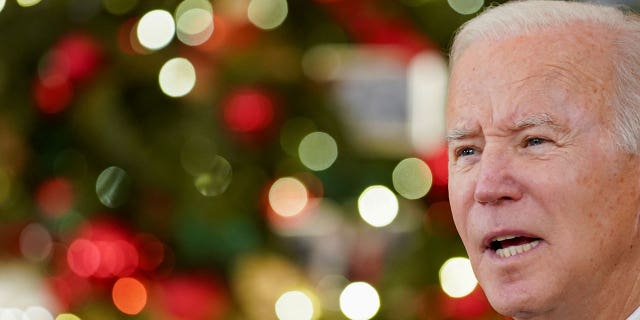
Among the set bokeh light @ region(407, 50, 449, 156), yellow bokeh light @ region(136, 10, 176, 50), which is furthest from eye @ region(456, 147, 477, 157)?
bokeh light @ region(407, 50, 449, 156)

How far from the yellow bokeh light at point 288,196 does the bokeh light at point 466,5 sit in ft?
1.16

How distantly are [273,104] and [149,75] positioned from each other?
0.19 metres

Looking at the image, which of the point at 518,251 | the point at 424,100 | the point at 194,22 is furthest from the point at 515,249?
the point at 424,100

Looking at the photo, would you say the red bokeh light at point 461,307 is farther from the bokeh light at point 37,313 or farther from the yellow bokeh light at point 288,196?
the bokeh light at point 37,313

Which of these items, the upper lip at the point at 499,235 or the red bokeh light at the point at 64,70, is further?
the red bokeh light at the point at 64,70

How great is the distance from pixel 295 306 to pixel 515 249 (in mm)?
822

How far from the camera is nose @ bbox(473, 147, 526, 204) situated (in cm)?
135

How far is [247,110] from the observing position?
2.08 meters

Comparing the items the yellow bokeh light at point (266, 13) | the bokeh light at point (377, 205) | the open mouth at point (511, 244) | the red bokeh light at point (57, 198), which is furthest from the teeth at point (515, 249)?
the red bokeh light at point (57, 198)

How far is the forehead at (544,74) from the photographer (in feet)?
4.45

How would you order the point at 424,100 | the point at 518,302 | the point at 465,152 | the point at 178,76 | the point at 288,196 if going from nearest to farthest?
the point at 518,302 → the point at 465,152 → the point at 178,76 → the point at 288,196 → the point at 424,100

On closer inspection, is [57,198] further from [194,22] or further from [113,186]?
[194,22]

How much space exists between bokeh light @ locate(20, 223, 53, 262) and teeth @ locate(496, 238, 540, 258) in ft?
3.22

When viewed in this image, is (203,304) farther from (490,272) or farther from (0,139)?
(490,272)
